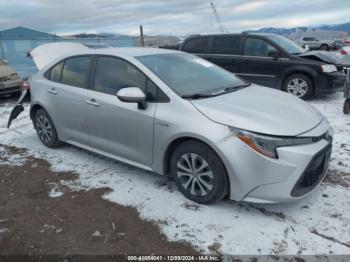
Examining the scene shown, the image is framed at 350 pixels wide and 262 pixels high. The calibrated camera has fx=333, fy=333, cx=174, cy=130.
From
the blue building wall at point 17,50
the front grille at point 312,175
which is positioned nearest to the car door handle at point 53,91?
the front grille at point 312,175

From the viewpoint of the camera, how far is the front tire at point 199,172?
10.5 ft

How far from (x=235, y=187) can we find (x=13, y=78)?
341 inches

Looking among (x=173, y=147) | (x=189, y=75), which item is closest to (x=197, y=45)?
(x=189, y=75)

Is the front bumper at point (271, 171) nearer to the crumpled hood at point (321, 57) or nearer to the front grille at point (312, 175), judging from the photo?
the front grille at point (312, 175)

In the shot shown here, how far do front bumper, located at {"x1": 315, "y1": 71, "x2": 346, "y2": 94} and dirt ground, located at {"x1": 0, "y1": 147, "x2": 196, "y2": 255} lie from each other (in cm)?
605

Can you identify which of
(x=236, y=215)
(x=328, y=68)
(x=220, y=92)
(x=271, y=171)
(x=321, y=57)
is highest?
(x=321, y=57)

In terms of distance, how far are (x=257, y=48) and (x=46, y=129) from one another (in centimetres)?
558

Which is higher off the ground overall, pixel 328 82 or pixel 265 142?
pixel 328 82

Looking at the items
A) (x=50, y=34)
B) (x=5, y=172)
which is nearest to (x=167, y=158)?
(x=5, y=172)

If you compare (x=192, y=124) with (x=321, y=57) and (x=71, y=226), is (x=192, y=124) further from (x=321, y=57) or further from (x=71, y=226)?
(x=321, y=57)

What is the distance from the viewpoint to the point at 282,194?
10.0 ft

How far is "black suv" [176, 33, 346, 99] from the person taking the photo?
784 centimetres

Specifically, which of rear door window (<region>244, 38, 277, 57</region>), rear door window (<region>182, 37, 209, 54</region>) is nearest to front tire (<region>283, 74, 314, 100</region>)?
rear door window (<region>244, 38, 277, 57</region>)

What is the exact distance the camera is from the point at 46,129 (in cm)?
527
